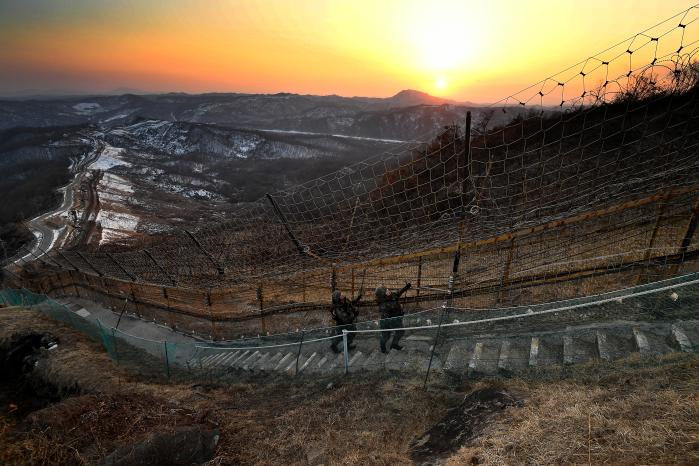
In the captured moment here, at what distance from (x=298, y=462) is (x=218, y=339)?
23.6 ft

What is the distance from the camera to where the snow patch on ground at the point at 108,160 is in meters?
76.3

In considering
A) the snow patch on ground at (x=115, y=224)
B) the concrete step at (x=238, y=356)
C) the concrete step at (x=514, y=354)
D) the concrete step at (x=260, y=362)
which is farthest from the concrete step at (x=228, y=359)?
the snow patch on ground at (x=115, y=224)

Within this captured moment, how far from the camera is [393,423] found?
4.41 metres

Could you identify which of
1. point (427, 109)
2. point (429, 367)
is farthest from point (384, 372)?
point (427, 109)

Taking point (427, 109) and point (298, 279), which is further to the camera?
point (427, 109)

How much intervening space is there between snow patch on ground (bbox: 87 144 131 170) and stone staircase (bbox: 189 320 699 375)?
8539cm

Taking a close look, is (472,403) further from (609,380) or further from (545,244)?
(545,244)

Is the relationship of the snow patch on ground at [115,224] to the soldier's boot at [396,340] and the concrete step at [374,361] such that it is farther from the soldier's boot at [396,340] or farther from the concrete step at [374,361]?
the soldier's boot at [396,340]

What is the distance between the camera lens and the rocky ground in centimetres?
300

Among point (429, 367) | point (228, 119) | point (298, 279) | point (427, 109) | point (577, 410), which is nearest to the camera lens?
point (577, 410)

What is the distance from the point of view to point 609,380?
386 cm

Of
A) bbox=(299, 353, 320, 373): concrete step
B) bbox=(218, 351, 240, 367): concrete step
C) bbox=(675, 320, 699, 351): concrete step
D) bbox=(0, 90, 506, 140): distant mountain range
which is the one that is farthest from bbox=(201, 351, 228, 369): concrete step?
bbox=(0, 90, 506, 140): distant mountain range

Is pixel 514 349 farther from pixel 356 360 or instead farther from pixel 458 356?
pixel 356 360

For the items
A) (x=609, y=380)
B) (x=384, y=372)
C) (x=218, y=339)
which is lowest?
(x=218, y=339)
